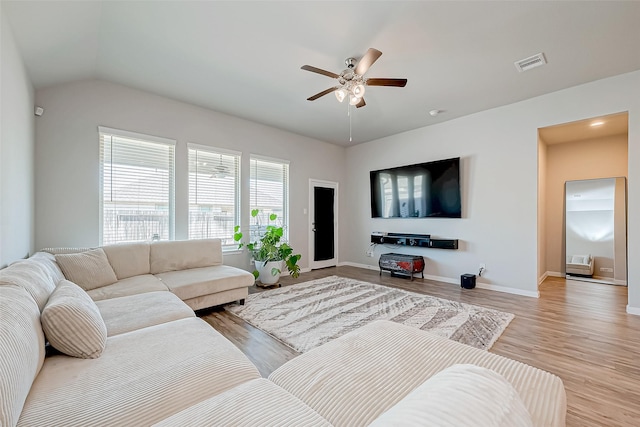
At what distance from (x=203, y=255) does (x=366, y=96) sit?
3.31 m

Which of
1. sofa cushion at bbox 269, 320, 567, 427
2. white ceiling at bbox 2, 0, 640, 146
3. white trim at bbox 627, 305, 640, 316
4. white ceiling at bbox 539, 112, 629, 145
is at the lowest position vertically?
white trim at bbox 627, 305, 640, 316

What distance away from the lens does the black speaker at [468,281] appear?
14.3 ft

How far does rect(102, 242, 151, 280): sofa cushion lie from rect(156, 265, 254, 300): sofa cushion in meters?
0.25

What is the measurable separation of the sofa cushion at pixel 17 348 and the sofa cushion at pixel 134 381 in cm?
8

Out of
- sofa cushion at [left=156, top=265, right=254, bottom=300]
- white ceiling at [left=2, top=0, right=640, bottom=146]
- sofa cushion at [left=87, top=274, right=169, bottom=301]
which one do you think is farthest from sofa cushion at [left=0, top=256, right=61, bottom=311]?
white ceiling at [left=2, top=0, right=640, bottom=146]

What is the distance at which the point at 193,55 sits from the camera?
9.48 feet

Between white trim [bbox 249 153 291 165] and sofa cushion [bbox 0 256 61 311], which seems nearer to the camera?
sofa cushion [bbox 0 256 61 311]

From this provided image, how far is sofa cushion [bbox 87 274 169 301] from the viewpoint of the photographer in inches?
97.9

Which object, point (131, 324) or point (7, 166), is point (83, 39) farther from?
point (131, 324)

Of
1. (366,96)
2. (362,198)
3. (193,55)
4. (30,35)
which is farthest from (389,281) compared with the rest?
(30,35)

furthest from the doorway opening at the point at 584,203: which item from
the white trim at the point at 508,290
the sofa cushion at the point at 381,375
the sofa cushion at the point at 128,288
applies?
the sofa cushion at the point at 128,288

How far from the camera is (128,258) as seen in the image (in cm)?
321

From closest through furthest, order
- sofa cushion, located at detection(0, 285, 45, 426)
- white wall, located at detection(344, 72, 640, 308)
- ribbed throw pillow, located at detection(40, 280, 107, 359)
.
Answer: sofa cushion, located at detection(0, 285, 45, 426), ribbed throw pillow, located at detection(40, 280, 107, 359), white wall, located at detection(344, 72, 640, 308)

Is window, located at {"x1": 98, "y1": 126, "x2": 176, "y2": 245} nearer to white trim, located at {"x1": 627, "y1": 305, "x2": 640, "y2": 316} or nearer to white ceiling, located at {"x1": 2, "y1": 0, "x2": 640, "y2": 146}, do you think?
white ceiling, located at {"x1": 2, "y1": 0, "x2": 640, "y2": 146}
